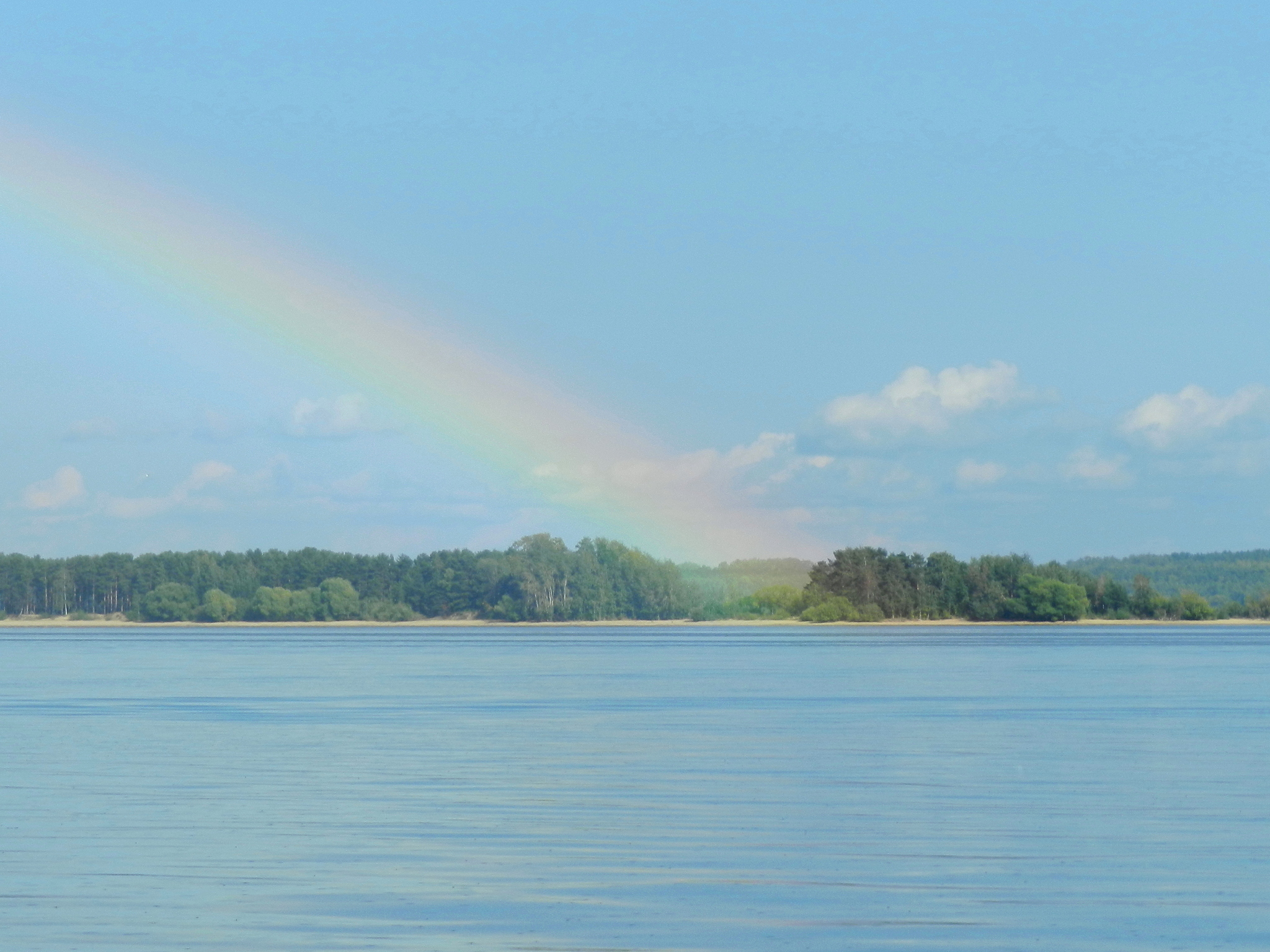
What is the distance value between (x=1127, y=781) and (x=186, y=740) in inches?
894

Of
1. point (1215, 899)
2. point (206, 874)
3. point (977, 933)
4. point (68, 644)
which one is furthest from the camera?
point (68, 644)

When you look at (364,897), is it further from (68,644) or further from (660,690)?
(68,644)

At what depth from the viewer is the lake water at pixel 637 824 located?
17266 mm

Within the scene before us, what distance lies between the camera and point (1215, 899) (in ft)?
60.2

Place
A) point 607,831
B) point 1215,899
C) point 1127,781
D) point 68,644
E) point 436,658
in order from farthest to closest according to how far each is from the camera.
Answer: point 68,644, point 436,658, point 1127,781, point 607,831, point 1215,899

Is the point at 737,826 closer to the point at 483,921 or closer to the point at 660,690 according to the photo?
the point at 483,921

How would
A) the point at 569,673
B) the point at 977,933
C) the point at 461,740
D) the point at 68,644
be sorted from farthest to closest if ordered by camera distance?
the point at 68,644
the point at 569,673
the point at 461,740
the point at 977,933

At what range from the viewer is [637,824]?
2456 cm

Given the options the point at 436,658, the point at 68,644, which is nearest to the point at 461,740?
the point at 436,658

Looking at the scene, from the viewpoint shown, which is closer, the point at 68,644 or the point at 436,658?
the point at 436,658

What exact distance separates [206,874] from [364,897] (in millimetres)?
2728

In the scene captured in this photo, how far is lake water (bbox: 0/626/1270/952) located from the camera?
17266 mm

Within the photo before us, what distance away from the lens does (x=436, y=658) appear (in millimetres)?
112125

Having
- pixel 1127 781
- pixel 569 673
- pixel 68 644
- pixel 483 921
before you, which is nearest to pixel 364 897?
pixel 483 921
